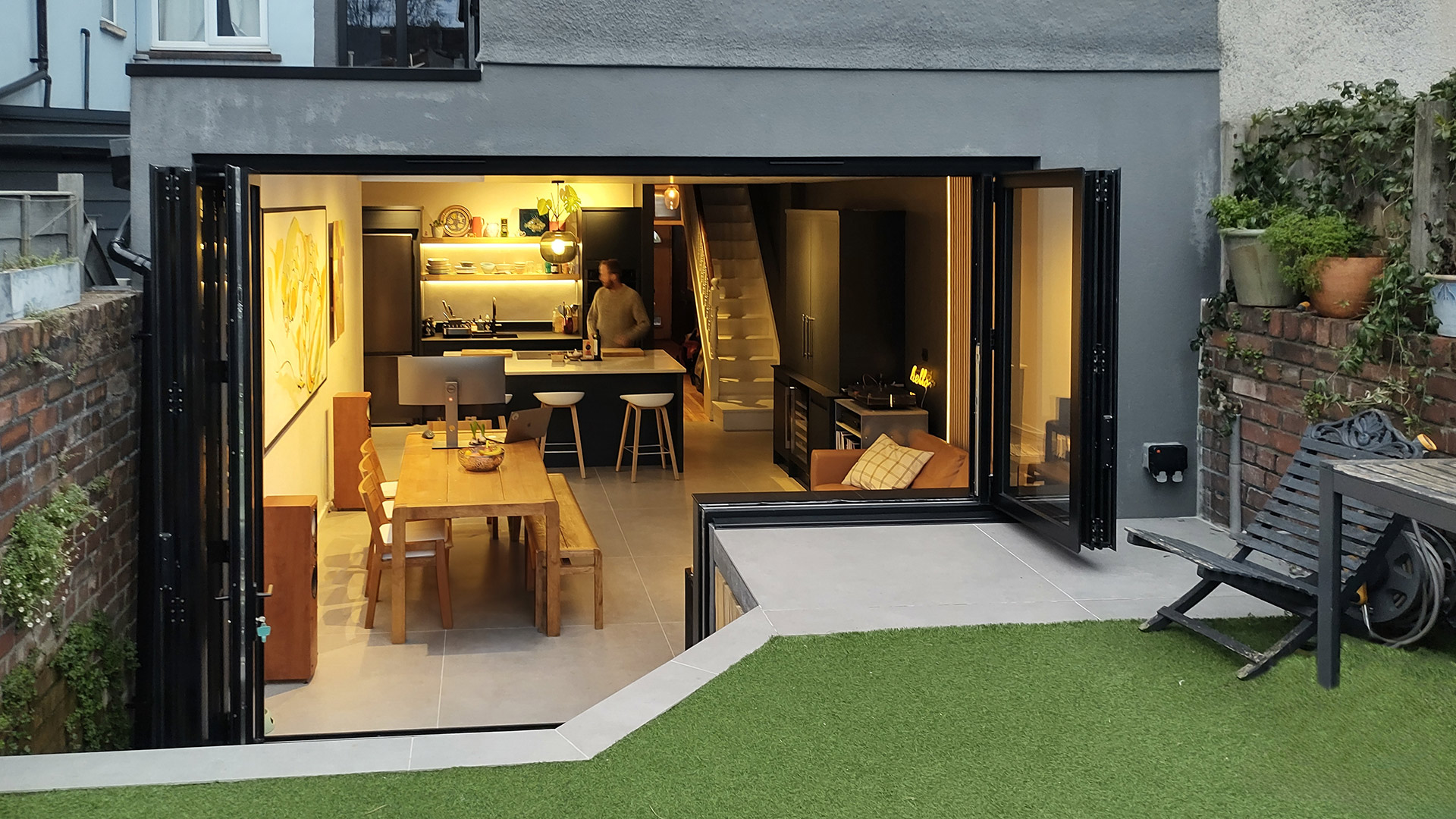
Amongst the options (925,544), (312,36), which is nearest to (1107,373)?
(925,544)

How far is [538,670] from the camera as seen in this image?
272 inches

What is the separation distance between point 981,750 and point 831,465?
6.04 meters

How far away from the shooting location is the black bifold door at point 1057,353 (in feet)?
18.6

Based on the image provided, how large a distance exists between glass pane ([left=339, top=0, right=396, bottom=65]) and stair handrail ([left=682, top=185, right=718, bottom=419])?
9719mm

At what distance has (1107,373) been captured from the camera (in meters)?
5.69

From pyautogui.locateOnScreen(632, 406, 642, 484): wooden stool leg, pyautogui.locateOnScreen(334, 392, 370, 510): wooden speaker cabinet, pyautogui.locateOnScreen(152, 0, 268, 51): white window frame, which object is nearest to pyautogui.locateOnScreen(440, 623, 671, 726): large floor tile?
pyautogui.locateOnScreen(152, 0, 268, 51): white window frame

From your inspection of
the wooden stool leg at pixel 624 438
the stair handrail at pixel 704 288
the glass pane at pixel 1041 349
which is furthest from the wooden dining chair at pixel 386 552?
the stair handrail at pixel 704 288

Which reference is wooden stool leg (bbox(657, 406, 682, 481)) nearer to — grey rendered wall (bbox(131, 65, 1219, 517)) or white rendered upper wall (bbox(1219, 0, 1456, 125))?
grey rendered wall (bbox(131, 65, 1219, 517))

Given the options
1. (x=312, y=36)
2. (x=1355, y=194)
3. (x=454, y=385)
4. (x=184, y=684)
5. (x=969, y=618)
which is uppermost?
(x=312, y=36)

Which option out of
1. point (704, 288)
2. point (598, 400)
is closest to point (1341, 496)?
point (598, 400)

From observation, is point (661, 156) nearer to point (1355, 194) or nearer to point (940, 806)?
point (1355, 194)

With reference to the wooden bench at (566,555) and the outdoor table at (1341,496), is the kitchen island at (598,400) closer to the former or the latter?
the wooden bench at (566,555)

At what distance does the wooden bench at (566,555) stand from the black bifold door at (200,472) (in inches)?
83.0

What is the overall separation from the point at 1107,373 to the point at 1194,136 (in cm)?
165
